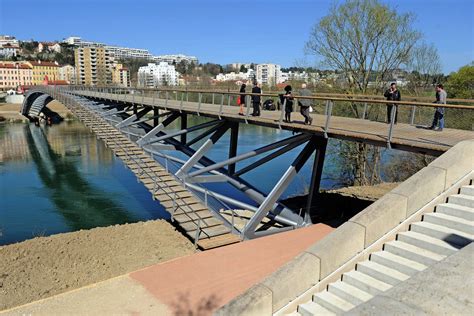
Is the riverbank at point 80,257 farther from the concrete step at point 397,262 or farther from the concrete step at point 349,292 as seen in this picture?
the concrete step at point 397,262

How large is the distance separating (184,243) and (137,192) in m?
11.1

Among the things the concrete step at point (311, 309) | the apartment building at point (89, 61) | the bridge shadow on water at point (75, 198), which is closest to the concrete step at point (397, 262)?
the concrete step at point (311, 309)

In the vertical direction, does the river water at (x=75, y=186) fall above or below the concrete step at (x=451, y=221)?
below

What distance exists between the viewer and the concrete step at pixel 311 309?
5.71 m

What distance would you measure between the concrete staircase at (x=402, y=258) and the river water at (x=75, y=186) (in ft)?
40.5

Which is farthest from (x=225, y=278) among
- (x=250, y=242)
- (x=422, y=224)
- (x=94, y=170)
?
(x=94, y=170)

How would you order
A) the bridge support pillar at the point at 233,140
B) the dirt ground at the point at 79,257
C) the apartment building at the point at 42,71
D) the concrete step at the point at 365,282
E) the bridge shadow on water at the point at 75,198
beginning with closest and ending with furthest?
the concrete step at the point at 365,282 < the dirt ground at the point at 79,257 < the bridge support pillar at the point at 233,140 < the bridge shadow on water at the point at 75,198 < the apartment building at the point at 42,71

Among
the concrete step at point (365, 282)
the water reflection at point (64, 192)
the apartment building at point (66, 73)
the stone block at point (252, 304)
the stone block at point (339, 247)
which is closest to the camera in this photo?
the stone block at point (252, 304)

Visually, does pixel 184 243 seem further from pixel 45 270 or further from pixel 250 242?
pixel 45 270

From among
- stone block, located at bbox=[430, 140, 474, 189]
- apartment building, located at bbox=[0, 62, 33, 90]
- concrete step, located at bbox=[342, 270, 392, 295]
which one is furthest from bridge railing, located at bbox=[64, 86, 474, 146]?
apartment building, located at bbox=[0, 62, 33, 90]

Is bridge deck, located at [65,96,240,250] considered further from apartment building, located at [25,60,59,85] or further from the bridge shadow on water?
apartment building, located at [25,60,59,85]

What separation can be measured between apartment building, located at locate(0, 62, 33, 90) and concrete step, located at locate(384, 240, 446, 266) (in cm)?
14014

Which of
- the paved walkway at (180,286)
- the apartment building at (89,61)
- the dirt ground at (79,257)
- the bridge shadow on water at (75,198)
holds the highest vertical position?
the apartment building at (89,61)

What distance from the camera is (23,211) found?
62.5 ft
